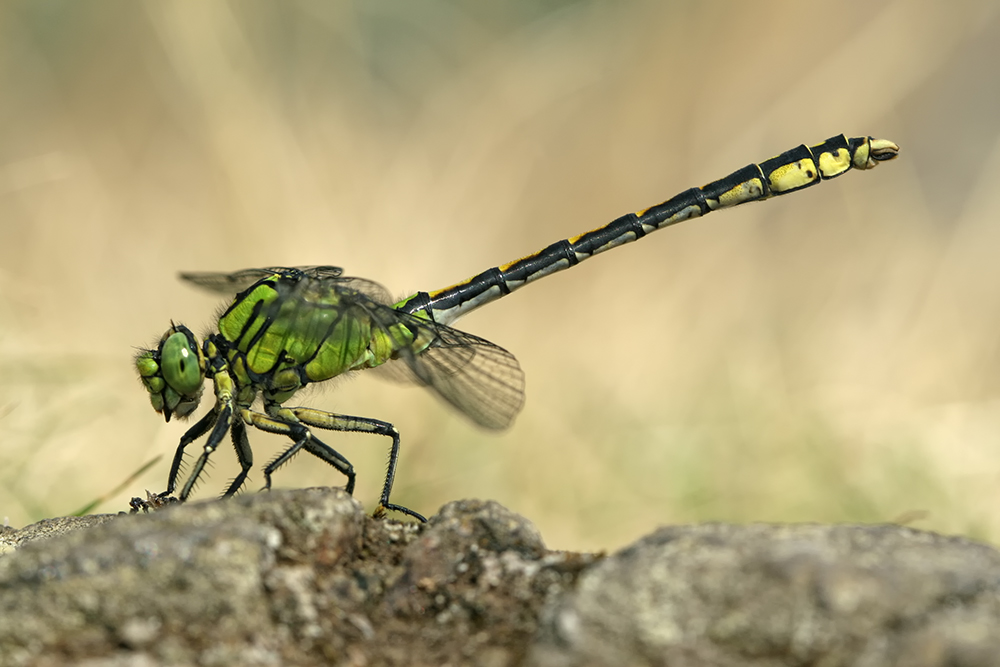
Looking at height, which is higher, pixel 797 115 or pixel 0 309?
pixel 797 115

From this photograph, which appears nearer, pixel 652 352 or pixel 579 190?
pixel 652 352

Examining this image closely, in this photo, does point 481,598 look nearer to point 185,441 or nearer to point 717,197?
point 185,441

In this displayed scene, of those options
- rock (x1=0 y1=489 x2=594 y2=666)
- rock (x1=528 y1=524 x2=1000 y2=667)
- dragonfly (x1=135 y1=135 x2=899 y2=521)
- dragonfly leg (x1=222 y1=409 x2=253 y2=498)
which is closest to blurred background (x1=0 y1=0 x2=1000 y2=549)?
dragonfly (x1=135 y1=135 x2=899 y2=521)

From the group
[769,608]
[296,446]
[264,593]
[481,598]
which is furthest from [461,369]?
[769,608]

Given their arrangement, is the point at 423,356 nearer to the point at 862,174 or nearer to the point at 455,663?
the point at 455,663

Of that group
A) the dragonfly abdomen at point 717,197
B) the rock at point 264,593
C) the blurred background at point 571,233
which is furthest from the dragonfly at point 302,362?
the blurred background at point 571,233

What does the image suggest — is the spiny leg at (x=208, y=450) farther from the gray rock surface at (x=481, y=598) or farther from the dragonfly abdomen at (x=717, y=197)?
the dragonfly abdomen at (x=717, y=197)

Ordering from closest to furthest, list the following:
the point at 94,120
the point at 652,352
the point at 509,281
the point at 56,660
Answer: the point at 56,660 < the point at 509,281 < the point at 652,352 < the point at 94,120

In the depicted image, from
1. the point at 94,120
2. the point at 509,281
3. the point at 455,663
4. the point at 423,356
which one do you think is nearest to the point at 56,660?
the point at 455,663
